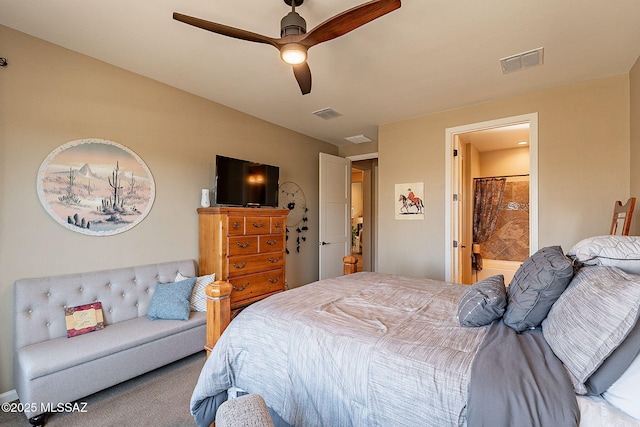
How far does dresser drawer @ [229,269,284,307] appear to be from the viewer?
3.12 meters

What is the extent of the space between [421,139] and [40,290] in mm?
4067

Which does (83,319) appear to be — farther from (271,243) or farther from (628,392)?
(628,392)

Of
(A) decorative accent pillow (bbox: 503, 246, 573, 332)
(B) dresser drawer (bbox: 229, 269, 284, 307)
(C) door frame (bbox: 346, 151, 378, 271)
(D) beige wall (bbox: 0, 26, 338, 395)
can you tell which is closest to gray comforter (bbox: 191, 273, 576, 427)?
(A) decorative accent pillow (bbox: 503, 246, 573, 332)

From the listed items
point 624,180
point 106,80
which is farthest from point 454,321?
point 106,80

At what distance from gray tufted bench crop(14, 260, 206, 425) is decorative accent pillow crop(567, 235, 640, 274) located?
2794mm

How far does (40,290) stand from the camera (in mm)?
2170

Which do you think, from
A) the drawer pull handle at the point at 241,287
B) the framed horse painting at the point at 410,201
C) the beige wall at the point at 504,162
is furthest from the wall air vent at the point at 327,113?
the beige wall at the point at 504,162

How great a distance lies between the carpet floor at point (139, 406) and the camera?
6.14 feet

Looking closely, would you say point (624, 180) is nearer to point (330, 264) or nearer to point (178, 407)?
point (330, 264)

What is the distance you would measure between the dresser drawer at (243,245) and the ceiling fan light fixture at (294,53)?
74.3 inches

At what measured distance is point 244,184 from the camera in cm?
348

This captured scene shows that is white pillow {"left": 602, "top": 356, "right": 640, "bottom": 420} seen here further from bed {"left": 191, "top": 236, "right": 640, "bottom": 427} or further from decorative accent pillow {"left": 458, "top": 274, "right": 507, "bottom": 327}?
decorative accent pillow {"left": 458, "top": 274, "right": 507, "bottom": 327}

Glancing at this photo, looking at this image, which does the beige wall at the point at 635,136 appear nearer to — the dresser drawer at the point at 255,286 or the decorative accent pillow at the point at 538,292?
the decorative accent pillow at the point at 538,292

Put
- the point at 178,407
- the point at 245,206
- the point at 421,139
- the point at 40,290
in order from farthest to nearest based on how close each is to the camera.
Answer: the point at 421,139
the point at 245,206
the point at 40,290
the point at 178,407
